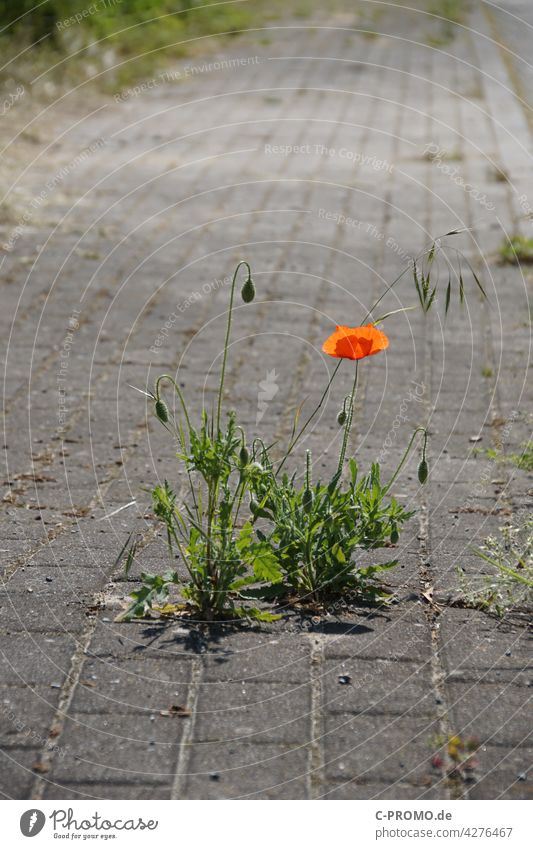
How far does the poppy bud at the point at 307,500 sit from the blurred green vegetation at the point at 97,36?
7.29 metres

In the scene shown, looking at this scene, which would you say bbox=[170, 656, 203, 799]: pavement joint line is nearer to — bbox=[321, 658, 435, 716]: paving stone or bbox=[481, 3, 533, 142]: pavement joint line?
bbox=[321, 658, 435, 716]: paving stone

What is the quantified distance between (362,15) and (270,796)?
15.3 m

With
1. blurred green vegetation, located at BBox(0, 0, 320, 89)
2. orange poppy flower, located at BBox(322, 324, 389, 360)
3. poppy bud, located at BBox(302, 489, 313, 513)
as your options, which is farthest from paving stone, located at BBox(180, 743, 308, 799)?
blurred green vegetation, located at BBox(0, 0, 320, 89)

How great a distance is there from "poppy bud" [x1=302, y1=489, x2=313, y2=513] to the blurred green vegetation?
7287mm

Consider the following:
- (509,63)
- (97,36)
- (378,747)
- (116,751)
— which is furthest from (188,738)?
(509,63)

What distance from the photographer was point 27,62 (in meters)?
10.8

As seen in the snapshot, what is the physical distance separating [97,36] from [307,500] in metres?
10.5

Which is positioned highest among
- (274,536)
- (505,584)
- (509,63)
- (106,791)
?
(509,63)

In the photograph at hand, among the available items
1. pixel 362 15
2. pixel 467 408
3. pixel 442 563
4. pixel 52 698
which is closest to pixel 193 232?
pixel 467 408

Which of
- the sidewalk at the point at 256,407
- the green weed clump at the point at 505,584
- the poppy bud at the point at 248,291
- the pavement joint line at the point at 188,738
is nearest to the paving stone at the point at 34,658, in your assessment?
the sidewalk at the point at 256,407

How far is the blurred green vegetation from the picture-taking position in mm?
10953

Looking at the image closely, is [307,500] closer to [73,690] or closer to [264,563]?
[264,563]

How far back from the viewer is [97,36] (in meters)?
12.4

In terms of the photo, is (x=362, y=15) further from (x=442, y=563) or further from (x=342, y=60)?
(x=442, y=563)
